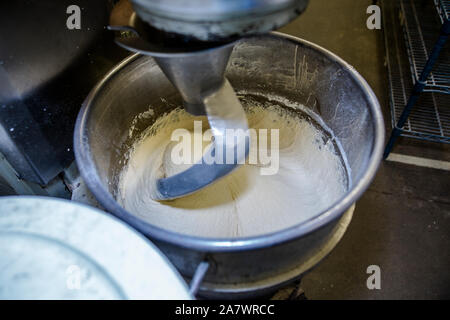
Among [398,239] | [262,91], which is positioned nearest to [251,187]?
[262,91]

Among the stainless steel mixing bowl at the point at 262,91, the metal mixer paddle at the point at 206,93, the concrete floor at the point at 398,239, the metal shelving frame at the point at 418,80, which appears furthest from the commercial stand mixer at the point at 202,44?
the metal shelving frame at the point at 418,80

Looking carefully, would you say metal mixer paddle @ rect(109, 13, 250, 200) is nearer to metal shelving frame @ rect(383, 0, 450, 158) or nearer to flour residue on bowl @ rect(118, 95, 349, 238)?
flour residue on bowl @ rect(118, 95, 349, 238)

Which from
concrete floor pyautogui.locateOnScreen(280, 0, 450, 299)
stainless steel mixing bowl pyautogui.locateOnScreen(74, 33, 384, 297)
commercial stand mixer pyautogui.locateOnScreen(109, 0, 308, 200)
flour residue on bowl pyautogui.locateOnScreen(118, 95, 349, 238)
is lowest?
concrete floor pyautogui.locateOnScreen(280, 0, 450, 299)

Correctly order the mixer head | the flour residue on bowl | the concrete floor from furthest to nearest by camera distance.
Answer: the concrete floor, the flour residue on bowl, the mixer head

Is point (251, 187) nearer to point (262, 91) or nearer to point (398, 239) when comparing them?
point (262, 91)

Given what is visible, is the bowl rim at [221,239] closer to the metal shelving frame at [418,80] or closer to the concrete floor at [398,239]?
the concrete floor at [398,239]

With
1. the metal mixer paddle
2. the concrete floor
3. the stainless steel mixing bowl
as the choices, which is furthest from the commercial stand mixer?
the concrete floor

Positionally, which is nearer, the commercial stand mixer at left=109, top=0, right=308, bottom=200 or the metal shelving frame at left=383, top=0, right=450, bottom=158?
the commercial stand mixer at left=109, top=0, right=308, bottom=200

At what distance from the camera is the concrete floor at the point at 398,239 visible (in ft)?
4.06

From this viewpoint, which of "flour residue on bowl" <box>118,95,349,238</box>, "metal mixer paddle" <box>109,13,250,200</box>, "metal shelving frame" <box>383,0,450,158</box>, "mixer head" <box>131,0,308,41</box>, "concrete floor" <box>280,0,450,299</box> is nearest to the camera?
"mixer head" <box>131,0,308,41</box>

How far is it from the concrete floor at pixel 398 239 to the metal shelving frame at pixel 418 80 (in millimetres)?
93

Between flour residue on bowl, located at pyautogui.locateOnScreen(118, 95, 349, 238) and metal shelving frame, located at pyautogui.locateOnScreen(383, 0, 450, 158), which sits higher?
flour residue on bowl, located at pyautogui.locateOnScreen(118, 95, 349, 238)

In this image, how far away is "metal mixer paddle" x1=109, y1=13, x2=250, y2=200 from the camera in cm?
57

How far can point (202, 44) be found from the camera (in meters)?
0.53
